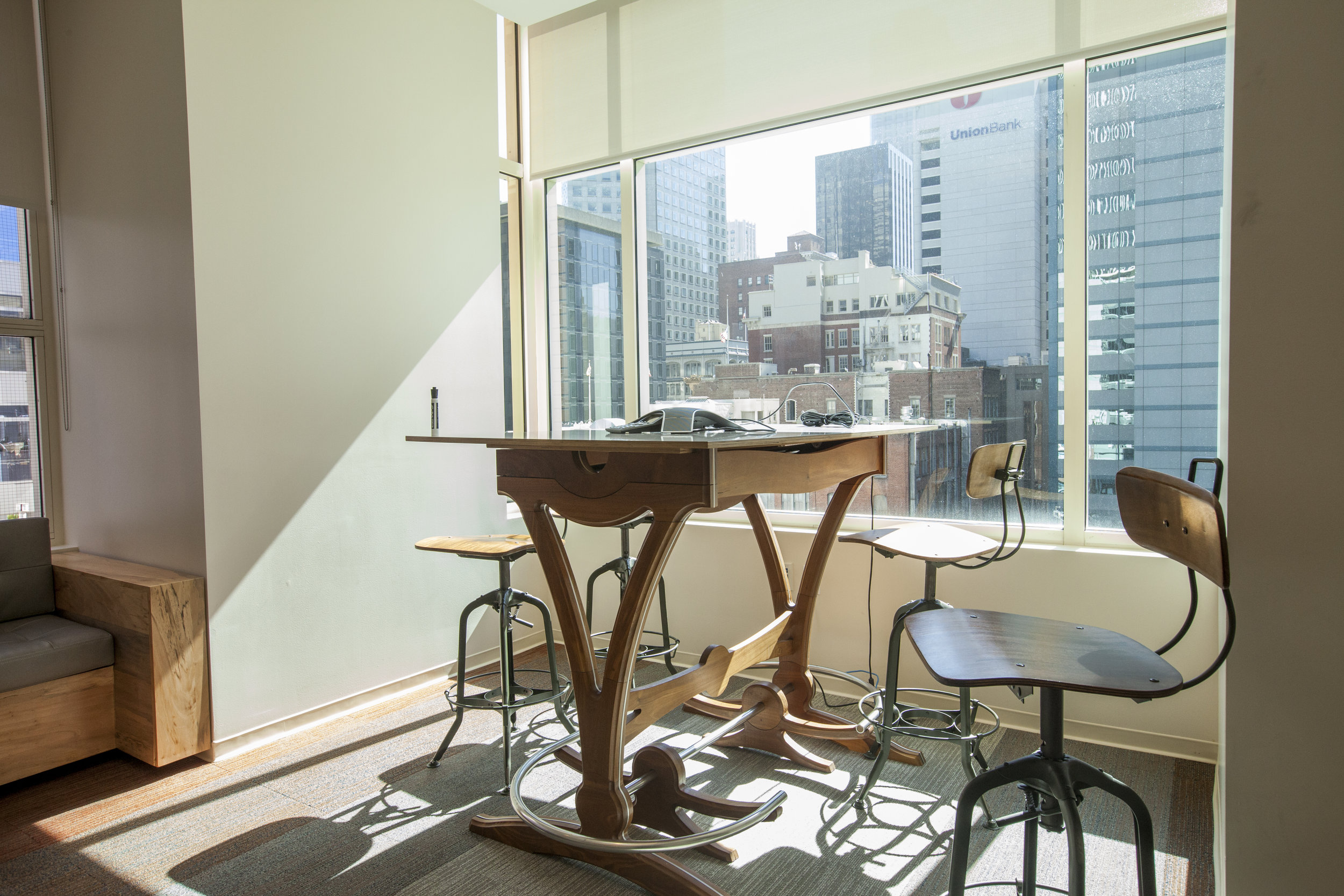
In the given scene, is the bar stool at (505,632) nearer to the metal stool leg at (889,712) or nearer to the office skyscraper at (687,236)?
the metal stool leg at (889,712)

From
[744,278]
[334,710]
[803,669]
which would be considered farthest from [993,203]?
[334,710]

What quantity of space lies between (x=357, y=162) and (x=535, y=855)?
109 inches

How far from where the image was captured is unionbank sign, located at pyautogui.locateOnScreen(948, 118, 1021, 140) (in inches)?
125

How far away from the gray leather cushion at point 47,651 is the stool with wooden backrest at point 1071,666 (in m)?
2.81

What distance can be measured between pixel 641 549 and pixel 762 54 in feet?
8.53

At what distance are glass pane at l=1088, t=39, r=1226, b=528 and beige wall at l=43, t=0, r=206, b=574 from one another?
10.9 feet

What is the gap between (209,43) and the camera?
2867mm

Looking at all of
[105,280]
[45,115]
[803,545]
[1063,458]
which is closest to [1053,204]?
[1063,458]

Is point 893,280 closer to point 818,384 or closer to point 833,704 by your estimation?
point 818,384

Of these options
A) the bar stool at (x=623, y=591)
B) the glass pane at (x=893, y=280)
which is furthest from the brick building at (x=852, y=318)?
the bar stool at (x=623, y=591)

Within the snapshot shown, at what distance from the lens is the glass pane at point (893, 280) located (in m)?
3.16

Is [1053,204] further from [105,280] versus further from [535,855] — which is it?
[105,280]

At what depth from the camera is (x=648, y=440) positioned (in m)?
1.70

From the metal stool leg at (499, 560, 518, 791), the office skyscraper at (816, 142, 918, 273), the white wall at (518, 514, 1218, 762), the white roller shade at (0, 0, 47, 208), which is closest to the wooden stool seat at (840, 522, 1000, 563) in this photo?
the white wall at (518, 514, 1218, 762)
